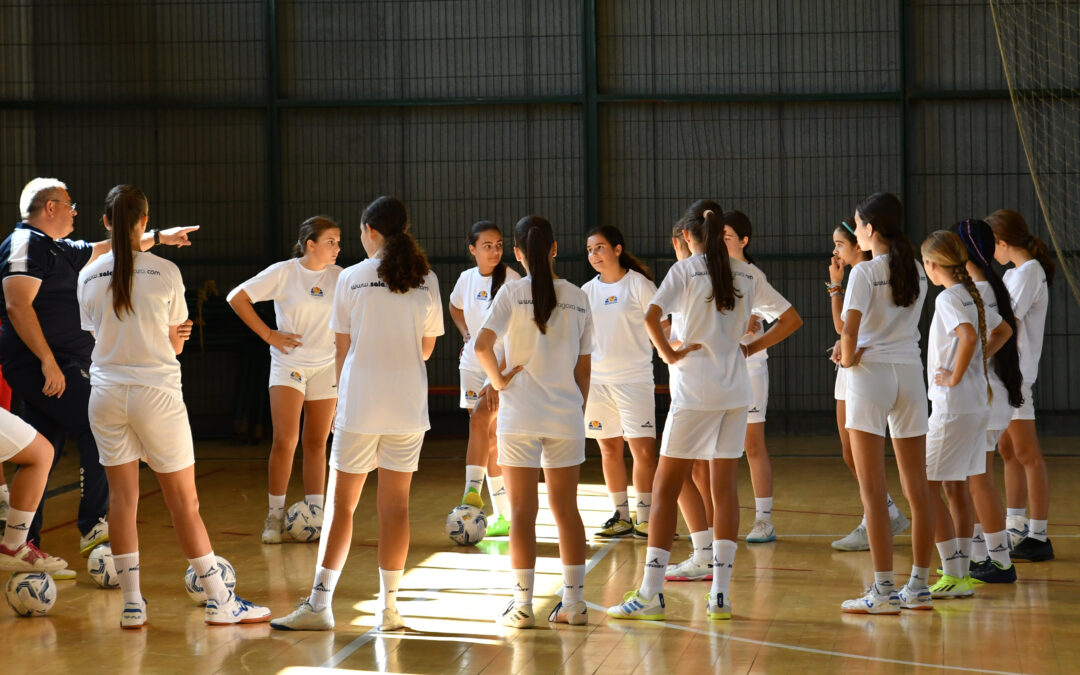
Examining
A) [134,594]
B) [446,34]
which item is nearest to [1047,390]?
[446,34]

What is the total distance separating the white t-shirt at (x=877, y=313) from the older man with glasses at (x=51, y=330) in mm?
3212

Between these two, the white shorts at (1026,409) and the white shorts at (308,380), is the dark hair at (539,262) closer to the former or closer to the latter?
the white shorts at (308,380)

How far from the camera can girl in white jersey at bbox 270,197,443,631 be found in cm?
469

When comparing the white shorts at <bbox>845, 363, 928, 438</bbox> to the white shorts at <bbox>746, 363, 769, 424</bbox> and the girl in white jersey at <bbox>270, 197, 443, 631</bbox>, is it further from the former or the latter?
the girl in white jersey at <bbox>270, 197, 443, 631</bbox>

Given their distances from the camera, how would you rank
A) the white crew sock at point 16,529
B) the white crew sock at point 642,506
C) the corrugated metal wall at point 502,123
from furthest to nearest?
the corrugated metal wall at point 502,123
the white crew sock at point 642,506
the white crew sock at point 16,529

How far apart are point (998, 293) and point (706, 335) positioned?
1632 millimetres

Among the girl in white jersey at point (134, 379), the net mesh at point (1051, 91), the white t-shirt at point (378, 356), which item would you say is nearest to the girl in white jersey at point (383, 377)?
the white t-shirt at point (378, 356)

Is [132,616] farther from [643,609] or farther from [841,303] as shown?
[841,303]

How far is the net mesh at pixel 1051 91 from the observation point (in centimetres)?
1193

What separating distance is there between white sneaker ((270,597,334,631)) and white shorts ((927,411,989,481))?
281cm

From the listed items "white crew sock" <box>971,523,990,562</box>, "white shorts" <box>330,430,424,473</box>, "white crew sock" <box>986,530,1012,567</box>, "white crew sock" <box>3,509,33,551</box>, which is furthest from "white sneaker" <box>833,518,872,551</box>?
"white crew sock" <box>3,509,33,551</box>

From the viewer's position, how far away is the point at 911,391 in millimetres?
5133

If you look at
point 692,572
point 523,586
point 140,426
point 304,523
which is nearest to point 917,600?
point 692,572

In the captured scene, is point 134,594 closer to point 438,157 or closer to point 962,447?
point 962,447
